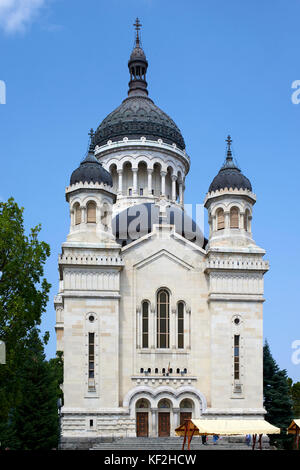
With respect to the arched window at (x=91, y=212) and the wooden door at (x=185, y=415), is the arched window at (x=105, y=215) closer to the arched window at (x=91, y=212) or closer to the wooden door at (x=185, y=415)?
the arched window at (x=91, y=212)

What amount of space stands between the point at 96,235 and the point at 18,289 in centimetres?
1312

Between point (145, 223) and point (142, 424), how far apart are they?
13.8 metres

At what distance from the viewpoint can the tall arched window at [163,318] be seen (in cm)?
4472

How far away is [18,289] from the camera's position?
1277 inches

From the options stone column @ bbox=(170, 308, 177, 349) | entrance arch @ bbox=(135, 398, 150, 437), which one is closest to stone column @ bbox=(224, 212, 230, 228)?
stone column @ bbox=(170, 308, 177, 349)

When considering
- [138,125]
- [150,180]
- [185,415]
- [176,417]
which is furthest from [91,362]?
[138,125]

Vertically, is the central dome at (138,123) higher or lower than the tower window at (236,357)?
higher

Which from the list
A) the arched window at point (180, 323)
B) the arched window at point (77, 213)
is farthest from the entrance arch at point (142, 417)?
the arched window at point (77, 213)

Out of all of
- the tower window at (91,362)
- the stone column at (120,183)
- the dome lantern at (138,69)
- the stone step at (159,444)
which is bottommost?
the stone step at (159,444)

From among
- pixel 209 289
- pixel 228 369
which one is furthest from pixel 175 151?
pixel 228 369

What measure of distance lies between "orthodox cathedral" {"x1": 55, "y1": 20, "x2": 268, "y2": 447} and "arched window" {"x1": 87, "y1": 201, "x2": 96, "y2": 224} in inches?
2.3

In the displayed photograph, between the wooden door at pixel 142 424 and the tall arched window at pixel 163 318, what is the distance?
394 cm

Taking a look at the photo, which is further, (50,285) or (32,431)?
(32,431)
